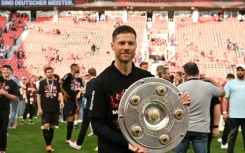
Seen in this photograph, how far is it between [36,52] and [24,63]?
Answer: 257 centimetres

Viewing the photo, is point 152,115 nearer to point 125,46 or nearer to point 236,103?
point 125,46

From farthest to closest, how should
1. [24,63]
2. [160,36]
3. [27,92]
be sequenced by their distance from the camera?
1. [160,36]
2. [24,63]
3. [27,92]

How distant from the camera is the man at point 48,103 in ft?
31.7

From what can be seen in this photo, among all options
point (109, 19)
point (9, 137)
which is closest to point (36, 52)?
point (109, 19)

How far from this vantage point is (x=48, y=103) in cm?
973

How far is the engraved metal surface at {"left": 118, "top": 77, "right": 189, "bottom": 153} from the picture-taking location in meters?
2.86

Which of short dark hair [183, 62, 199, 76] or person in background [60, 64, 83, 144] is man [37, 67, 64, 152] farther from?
short dark hair [183, 62, 199, 76]

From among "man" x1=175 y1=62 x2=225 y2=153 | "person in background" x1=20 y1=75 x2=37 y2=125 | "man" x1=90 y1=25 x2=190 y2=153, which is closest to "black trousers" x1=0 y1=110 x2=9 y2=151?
"man" x1=175 y1=62 x2=225 y2=153

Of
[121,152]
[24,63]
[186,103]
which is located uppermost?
[186,103]

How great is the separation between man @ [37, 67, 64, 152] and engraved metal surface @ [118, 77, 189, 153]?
6946 millimetres

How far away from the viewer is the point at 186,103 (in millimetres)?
2994

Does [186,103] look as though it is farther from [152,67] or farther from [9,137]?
[152,67]

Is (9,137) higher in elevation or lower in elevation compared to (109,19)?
lower

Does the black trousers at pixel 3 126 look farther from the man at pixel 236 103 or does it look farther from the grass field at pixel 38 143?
the man at pixel 236 103
